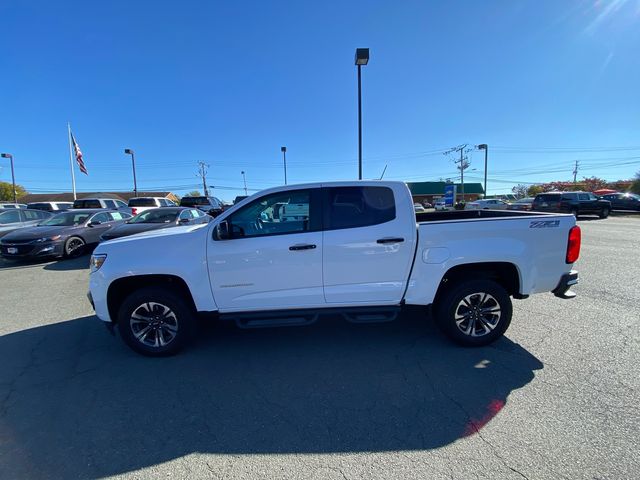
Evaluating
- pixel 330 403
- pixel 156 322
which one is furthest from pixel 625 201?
pixel 156 322

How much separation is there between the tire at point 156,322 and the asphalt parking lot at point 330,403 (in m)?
0.17

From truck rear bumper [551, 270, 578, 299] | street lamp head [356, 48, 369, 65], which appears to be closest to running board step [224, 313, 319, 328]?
truck rear bumper [551, 270, 578, 299]

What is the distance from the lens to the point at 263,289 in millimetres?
3479

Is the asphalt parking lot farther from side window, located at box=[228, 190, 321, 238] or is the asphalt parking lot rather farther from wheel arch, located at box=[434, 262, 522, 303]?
side window, located at box=[228, 190, 321, 238]

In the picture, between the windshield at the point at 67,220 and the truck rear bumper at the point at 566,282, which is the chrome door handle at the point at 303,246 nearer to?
the truck rear bumper at the point at 566,282

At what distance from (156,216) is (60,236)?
2617 mm

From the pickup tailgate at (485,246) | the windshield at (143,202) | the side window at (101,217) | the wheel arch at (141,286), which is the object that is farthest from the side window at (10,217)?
the pickup tailgate at (485,246)

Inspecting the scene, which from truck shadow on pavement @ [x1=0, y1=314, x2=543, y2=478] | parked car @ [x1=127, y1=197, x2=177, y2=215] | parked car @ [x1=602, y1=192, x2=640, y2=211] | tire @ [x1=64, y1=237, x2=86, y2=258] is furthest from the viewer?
parked car @ [x1=602, y1=192, x2=640, y2=211]

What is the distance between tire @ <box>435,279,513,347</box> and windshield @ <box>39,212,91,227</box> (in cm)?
1146

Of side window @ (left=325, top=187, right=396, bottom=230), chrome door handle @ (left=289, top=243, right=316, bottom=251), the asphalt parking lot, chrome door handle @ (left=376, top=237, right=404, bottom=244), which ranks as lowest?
the asphalt parking lot

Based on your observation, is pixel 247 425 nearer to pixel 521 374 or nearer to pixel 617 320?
pixel 521 374

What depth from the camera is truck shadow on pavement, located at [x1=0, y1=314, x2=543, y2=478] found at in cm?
229

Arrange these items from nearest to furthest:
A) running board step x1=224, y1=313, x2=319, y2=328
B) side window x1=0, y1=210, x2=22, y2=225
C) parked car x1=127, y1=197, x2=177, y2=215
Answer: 1. running board step x1=224, y1=313, x2=319, y2=328
2. side window x1=0, y1=210, x2=22, y2=225
3. parked car x1=127, y1=197, x2=177, y2=215

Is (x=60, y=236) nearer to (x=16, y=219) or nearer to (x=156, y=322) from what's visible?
(x=16, y=219)
